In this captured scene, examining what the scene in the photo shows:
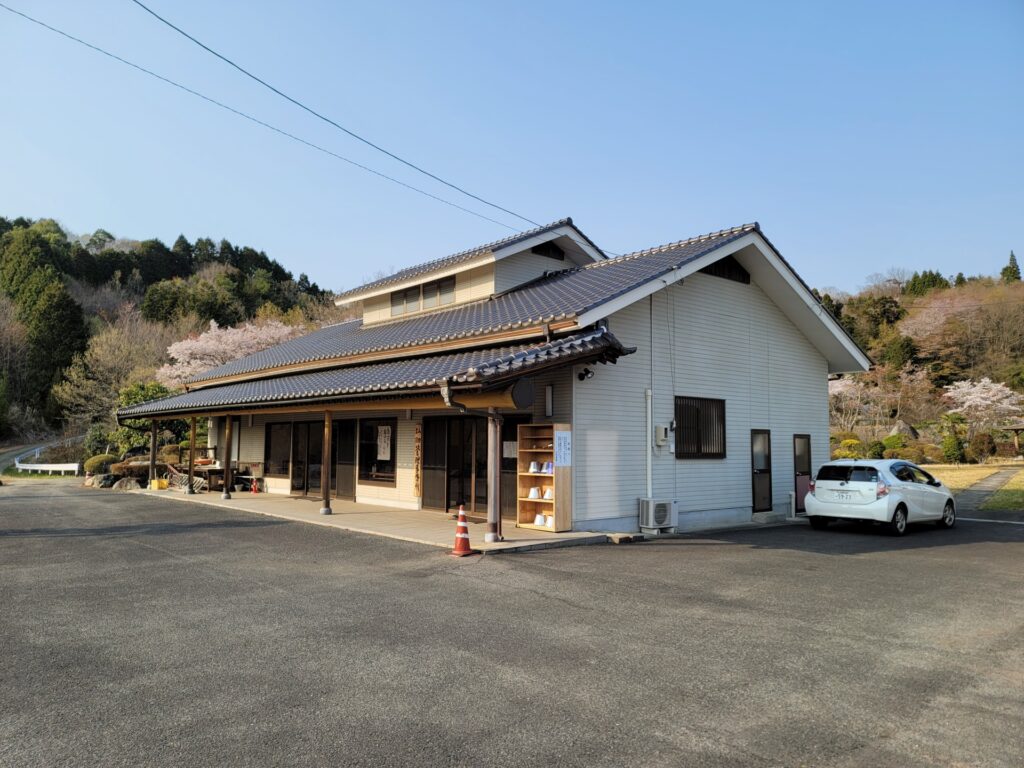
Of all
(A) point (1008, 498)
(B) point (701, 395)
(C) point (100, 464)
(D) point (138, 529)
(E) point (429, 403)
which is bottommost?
(D) point (138, 529)

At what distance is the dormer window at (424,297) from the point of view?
57.4ft

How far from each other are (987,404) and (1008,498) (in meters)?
20.4

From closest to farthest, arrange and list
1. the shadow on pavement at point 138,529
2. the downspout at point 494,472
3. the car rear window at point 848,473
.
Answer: the downspout at point 494,472
the shadow on pavement at point 138,529
the car rear window at point 848,473

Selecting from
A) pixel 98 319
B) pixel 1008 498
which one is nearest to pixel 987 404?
pixel 1008 498

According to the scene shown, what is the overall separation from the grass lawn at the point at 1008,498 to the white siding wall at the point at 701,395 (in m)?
5.83

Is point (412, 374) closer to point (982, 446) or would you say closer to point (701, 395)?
point (701, 395)

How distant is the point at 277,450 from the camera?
1923 cm

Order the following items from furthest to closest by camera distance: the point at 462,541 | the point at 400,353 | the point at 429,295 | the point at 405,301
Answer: the point at 405,301
the point at 429,295
the point at 400,353
the point at 462,541

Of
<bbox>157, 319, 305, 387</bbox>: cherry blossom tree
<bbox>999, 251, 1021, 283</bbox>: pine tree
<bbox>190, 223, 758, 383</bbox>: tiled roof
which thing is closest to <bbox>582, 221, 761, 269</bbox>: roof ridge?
<bbox>190, 223, 758, 383</bbox>: tiled roof

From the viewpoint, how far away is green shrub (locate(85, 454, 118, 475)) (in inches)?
1034

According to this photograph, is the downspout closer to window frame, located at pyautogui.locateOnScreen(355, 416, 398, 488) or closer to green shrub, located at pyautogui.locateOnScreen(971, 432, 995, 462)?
window frame, located at pyautogui.locateOnScreen(355, 416, 398, 488)

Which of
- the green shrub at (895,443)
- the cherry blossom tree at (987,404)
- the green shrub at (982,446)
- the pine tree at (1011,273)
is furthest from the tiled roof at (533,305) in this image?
the pine tree at (1011,273)

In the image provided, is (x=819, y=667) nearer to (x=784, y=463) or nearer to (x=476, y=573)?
(x=476, y=573)

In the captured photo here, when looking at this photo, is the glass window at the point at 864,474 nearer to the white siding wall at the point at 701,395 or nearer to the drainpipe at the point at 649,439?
the white siding wall at the point at 701,395
